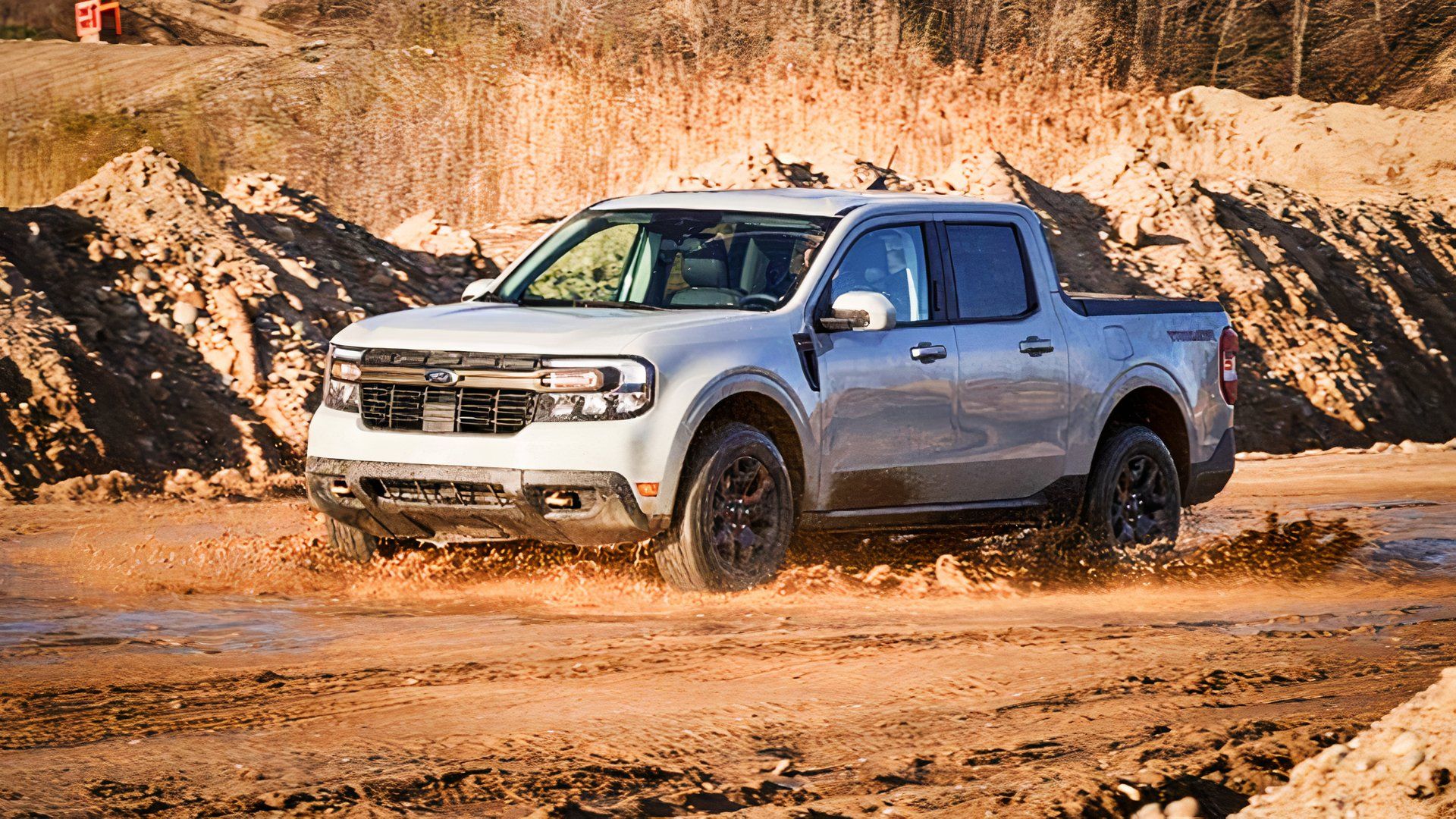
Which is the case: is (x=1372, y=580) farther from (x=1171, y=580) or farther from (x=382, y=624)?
(x=382, y=624)

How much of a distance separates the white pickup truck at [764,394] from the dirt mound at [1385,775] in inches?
130

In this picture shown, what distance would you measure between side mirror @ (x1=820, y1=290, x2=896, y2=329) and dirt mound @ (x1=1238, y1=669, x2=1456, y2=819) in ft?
12.1

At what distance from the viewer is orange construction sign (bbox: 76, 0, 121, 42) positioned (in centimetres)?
3186

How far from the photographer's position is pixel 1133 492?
31.9 feet

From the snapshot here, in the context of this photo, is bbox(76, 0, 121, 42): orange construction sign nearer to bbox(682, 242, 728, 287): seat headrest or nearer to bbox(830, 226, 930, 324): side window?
bbox(682, 242, 728, 287): seat headrest

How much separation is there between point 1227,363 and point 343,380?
511 centimetres

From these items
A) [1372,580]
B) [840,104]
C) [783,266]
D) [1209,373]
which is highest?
[840,104]

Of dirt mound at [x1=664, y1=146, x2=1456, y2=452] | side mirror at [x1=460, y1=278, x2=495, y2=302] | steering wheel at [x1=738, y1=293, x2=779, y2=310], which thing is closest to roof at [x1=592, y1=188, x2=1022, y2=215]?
steering wheel at [x1=738, y1=293, x2=779, y2=310]

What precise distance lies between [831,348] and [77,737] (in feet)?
12.7

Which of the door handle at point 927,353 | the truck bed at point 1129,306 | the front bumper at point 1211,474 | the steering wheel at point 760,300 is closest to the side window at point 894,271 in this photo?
the door handle at point 927,353

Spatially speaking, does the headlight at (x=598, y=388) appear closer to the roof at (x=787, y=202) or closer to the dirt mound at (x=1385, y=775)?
the roof at (x=787, y=202)

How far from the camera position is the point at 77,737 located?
516 cm

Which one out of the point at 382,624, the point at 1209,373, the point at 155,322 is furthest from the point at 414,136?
the point at 382,624

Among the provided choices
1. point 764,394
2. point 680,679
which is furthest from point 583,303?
point 680,679
